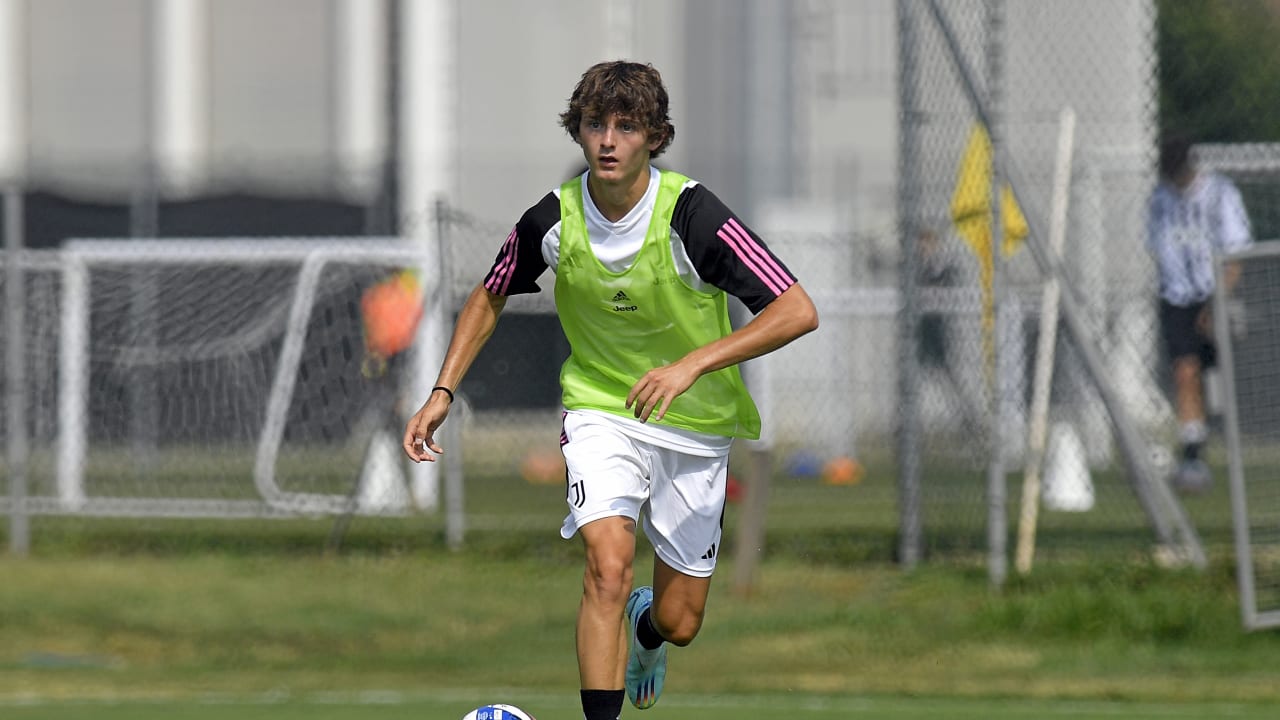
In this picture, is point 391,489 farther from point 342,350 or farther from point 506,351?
point 506,351

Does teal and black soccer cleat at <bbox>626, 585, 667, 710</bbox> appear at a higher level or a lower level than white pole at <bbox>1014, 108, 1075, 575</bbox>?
lower

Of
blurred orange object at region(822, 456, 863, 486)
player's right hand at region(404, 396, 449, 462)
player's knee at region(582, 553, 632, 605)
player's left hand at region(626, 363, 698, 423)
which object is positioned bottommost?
blurred orange object at region(822, 456, 863, 486)

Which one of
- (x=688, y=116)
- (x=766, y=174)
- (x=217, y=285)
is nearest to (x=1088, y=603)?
(x=217, y=285)

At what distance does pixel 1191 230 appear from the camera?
1230 centimetres

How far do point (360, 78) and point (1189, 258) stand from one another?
14.4 meters

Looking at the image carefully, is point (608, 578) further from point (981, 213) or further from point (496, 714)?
point (981, 213)

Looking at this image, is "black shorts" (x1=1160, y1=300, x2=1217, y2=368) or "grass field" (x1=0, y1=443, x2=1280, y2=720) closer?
"grass field" (x1=0, y1=443, x2=1280, y2=720)

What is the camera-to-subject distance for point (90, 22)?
26641mm

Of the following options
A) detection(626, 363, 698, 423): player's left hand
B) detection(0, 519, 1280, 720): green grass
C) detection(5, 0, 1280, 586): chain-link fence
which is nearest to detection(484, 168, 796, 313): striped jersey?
detection(626, 363, 698, 423): player's left hand

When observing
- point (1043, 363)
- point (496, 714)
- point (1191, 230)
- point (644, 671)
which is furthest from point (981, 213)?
point (496, 714)

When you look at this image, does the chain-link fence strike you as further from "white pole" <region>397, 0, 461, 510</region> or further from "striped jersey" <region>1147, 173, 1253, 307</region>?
"white pole" <region>397, 0, 461, 510</region>

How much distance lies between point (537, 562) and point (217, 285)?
10.7 feet

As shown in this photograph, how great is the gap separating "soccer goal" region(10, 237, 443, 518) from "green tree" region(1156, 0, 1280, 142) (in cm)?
457

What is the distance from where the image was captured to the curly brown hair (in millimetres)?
6430
